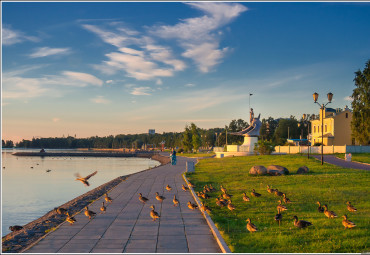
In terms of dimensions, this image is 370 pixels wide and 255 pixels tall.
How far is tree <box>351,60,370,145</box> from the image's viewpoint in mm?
55219

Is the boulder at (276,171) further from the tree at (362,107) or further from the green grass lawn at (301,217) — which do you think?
the tree at (362,107)

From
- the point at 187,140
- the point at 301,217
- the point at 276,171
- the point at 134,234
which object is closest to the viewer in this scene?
the point at 134,234

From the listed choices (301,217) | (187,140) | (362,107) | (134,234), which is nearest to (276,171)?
(301,217)

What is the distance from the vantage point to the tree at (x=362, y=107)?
5522 centimetres

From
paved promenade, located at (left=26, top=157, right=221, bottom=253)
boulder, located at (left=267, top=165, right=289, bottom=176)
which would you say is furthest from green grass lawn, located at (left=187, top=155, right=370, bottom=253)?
boulder, located at (left=267, top=165, right=289, bottom=176)

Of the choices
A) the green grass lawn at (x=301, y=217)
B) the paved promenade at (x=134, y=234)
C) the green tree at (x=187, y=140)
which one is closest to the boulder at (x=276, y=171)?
the green grass lawn at (x=301, y=217)

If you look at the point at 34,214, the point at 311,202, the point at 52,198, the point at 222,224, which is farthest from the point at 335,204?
the point at 52,198

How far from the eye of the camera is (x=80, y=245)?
29.8ft

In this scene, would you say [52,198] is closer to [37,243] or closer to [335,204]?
[37,243]

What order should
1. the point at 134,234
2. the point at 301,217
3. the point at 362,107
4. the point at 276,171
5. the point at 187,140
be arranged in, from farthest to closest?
the point at 187,140, the point at 362,107, the point at 276,171, the point at 301,217, the point at 134,234

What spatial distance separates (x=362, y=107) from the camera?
5669 cm

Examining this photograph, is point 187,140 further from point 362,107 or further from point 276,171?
point 276,171

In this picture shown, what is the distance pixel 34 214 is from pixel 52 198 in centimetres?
721

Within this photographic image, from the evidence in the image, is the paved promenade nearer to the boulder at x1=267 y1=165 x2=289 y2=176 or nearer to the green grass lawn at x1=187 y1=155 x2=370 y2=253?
the green grass lawn at x1=187 y1=155 x2=370 y2=253
